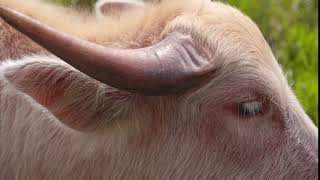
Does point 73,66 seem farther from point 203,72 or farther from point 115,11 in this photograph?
point 115,11

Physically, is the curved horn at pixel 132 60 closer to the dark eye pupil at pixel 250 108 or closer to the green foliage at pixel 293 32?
the dark eye pupil at pixel 250 108

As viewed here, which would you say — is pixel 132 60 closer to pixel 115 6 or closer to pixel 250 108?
pixel 250 108

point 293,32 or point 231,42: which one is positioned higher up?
point 231,42

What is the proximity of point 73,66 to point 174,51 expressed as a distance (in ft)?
1.53

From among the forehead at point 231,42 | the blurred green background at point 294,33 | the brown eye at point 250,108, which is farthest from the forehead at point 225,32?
the blurred green background at point 294,33

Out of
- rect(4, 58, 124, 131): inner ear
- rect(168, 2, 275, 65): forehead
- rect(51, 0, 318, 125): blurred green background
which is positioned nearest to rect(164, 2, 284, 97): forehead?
rect(168, 2, 275, 65): forehead

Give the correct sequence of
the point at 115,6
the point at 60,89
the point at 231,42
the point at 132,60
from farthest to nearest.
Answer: the point at 115,6 → the point at 231,42 → the point at 60,89 → the point at 132,60

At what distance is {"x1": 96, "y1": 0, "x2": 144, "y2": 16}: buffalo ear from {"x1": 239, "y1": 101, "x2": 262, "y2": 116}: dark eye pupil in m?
0.96

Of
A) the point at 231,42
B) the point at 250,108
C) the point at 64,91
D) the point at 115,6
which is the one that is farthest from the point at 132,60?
the point at 115,6

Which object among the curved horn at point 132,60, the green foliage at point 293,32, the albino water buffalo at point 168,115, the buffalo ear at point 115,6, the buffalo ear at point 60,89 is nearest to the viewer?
the curved horn at point 132,60

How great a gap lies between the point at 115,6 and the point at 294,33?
484 centimetres

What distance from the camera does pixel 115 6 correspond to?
180 inches

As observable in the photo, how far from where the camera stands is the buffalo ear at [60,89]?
3.53 metres

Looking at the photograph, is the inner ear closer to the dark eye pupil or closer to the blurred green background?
the dark eye pupil
